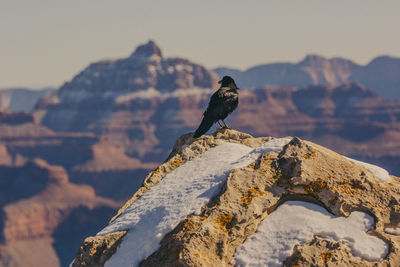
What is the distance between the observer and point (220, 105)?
19781 millimetres

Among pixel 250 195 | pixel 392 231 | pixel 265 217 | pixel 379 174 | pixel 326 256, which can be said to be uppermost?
pixel 379 174

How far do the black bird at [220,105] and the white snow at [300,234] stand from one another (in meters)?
5.87

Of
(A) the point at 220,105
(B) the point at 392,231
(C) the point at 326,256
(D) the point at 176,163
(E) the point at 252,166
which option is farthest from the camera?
(A) the point at 220,105

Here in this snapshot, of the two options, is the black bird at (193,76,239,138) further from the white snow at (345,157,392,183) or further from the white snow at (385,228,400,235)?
the white snow at (385,228,400,235)

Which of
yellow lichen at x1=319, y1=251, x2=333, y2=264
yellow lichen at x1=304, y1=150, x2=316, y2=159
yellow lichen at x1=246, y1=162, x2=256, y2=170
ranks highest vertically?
yellow lichen at x1=304, y1=150, x2=316, y2=159

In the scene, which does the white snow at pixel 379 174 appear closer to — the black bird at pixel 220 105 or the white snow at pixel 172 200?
the white snow at pixel 172 200

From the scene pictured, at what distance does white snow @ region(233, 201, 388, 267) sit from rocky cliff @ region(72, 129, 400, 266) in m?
0.02

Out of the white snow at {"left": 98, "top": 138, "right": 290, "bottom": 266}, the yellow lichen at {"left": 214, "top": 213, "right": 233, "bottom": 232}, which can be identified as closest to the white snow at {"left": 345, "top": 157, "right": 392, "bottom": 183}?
the white snow at {"left": 98, "top": 138, "right": 290, "bottom": 266}

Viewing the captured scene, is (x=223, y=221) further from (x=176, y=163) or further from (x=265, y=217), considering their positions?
(x=176, y=163)

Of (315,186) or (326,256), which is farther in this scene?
(315,186)

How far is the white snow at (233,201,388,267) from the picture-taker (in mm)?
12211

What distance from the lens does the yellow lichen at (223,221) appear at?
12.6 m

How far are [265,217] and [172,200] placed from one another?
2179 millimetres

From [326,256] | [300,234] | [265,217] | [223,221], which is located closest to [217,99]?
[265,217]
